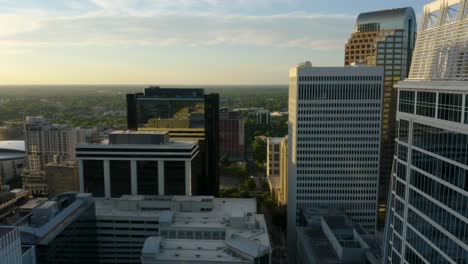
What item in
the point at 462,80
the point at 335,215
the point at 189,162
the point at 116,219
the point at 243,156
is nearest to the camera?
the point at 462,80

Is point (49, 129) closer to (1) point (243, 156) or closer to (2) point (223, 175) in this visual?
(2) point (223, 175)

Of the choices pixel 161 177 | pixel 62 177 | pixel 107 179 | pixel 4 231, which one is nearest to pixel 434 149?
pixel 4 231

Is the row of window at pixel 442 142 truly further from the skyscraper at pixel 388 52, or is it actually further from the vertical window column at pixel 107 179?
the skyscraper at pixel 388 52

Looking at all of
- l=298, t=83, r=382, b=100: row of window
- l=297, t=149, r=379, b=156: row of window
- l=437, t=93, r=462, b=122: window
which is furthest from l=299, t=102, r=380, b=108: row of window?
l=437, t=93, r=462, b=122: window

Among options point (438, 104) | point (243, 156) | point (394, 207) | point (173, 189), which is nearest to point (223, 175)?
point (243, 156)

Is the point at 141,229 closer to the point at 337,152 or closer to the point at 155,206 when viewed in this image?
the point at 155,206

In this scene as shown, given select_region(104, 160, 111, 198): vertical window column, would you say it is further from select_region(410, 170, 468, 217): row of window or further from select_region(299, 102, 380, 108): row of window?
select_region(410, 170, 468, 217): row of window
